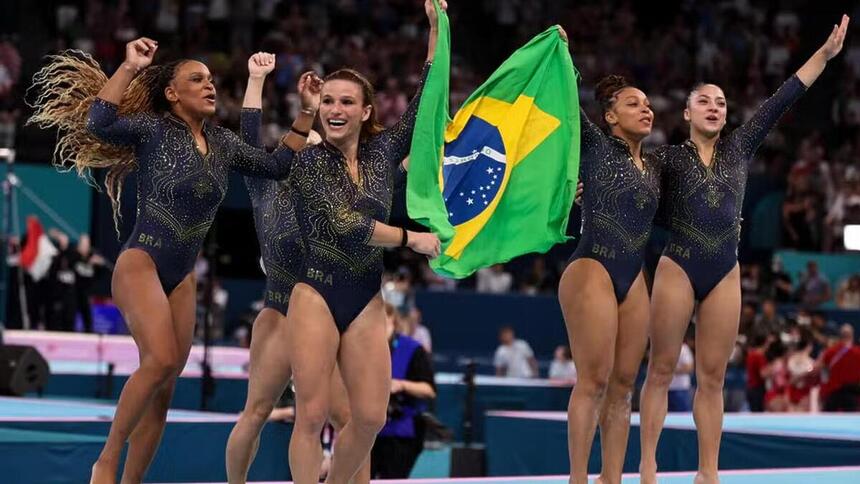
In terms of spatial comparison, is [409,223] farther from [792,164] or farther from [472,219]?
[472,219]

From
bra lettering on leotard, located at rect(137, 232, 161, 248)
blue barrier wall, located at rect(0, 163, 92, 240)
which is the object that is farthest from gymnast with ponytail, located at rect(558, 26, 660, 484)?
blue barrier wall, located at rect(0, 163, 92, 240)

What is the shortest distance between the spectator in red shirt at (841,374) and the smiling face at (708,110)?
6.88 metres

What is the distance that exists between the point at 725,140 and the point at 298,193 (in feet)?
6.97

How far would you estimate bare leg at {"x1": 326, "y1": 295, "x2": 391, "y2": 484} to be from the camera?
18.6 feet

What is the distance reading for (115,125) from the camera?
6031mm

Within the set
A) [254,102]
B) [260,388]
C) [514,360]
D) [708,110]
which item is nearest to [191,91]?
[254,102]

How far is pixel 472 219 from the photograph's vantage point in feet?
21.5

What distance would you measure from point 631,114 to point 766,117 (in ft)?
2.19

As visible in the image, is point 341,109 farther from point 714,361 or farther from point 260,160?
point 714,361

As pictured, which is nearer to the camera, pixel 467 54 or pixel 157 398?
pixel 157 398

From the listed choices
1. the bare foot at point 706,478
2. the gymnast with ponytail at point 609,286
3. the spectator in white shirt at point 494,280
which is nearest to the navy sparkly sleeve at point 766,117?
the gymnast with ponytail at point 609,286

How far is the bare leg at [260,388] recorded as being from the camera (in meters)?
6.09

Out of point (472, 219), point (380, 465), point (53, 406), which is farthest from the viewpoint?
point (53, 406)

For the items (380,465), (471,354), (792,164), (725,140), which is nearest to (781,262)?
(792,164)
